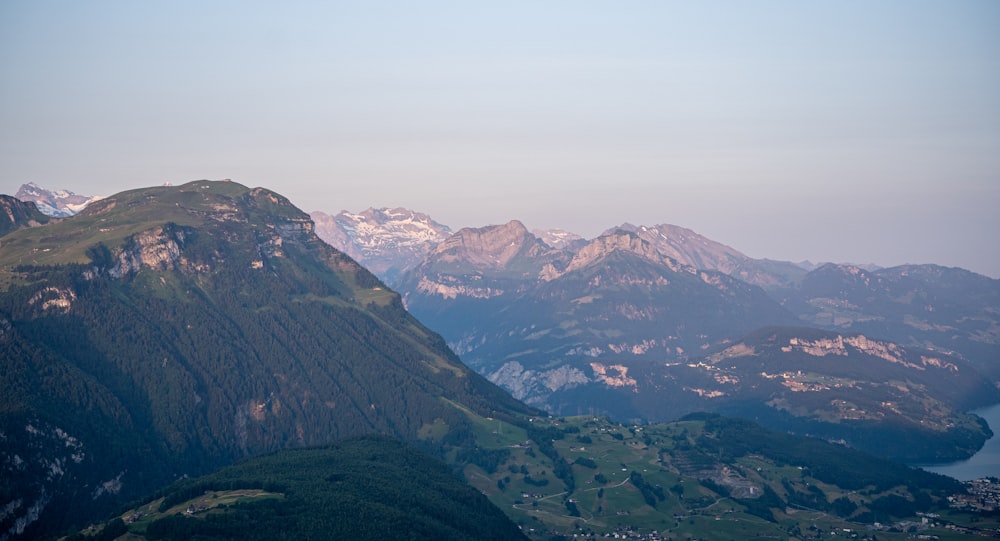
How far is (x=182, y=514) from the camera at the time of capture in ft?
646

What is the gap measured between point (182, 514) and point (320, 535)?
82.7 feet

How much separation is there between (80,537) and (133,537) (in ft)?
31.3

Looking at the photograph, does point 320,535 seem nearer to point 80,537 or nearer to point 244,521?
point 244,521

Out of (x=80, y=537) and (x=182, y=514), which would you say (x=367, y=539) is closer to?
(x=182, y=514)

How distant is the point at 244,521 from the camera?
194 metres

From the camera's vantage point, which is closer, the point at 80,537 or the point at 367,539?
the point at 80,537

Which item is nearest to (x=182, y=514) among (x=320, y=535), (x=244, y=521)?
(x=244, y=521)

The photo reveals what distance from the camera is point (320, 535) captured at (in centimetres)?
19612

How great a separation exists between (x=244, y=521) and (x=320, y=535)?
44.7 feet

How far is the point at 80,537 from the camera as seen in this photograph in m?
187

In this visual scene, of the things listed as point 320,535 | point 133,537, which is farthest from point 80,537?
point 320,535

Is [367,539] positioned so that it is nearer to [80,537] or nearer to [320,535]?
[320,535]

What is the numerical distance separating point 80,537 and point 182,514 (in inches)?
699

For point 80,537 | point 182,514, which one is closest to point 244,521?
point 182,514
